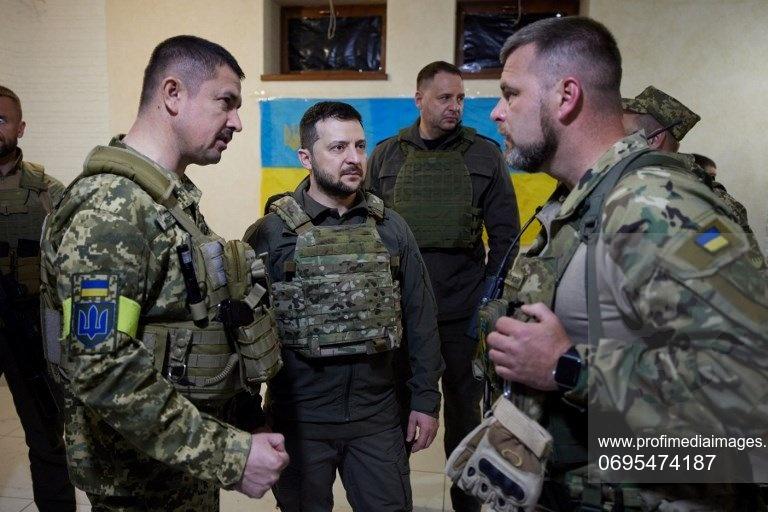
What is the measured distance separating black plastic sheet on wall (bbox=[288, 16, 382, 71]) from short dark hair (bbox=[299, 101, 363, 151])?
7.32ft

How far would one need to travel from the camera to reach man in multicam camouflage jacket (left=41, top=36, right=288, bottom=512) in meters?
1.13

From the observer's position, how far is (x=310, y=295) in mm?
1804

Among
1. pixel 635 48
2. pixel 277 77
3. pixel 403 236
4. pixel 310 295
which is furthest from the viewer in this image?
pixel 277 77

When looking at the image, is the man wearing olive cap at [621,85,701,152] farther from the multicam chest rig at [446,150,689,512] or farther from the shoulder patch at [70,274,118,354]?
the shoulder patch at [70,274,118,354]

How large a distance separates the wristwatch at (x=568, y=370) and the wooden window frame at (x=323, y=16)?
130 inches

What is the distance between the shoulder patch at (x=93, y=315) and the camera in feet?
3.68

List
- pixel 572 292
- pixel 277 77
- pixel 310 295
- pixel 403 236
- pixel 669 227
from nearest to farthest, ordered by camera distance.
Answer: pixel 669 227 < pixel 572 292 < pixel 310 295 < pixel 403 236 < pixel 277 77

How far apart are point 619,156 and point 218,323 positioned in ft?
3.12

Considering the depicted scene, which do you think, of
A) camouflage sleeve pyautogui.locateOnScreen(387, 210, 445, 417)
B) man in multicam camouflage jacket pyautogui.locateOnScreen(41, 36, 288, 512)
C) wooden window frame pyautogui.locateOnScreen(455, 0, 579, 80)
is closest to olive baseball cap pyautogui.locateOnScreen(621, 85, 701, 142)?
camouflage sleeve pyautogui.locateOnScreen(387, 210, 445, 417)

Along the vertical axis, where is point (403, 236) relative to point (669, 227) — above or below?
below

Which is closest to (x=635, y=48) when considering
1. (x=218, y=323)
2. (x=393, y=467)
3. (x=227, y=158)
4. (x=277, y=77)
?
(x=277, y=77)

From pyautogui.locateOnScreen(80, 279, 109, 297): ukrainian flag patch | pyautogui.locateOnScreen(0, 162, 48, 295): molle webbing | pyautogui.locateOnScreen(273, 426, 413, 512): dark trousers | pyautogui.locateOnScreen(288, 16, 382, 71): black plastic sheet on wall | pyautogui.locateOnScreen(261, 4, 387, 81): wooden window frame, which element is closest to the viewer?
pyautogui.locateOnScreen(80, 279, 109, 297): ukrainian flag patch

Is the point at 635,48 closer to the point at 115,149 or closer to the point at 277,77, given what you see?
the point at 277,77

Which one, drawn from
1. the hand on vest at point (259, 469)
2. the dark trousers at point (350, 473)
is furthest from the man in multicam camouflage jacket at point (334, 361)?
the hand on vest at point (259, 469)
